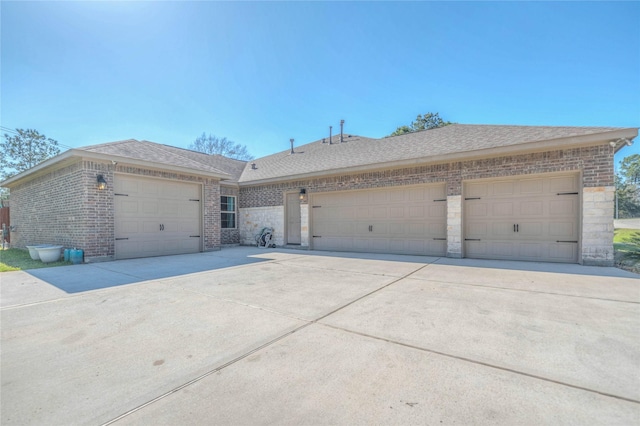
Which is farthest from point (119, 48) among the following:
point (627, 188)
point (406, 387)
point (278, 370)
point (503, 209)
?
point (627, 188)

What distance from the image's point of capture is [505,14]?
728 cm

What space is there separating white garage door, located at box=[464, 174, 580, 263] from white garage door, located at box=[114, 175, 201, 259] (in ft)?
29.8

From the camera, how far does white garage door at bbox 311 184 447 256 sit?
27.7 ft

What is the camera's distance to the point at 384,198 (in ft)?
30.5

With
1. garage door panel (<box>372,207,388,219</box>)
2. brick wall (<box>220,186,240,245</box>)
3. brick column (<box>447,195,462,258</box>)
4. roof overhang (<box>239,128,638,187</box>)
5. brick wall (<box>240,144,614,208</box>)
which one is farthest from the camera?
brick wall (<box>220,186,240,245</box>)

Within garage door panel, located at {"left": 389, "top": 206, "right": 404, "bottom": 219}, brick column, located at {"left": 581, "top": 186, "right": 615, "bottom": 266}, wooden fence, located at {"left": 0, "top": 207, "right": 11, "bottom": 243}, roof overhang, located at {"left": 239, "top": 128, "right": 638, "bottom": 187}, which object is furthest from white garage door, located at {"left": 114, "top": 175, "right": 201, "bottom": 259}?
brick column, located at {"left": 581, "top": 186, "right": 615, "bottom": 266}

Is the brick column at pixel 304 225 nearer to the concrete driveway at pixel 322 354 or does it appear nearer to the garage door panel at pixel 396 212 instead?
the garage door panel at pixel 396 212

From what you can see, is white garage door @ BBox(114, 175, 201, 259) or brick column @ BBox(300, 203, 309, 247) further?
brick column @ BBox(300, 203, 309, 247)

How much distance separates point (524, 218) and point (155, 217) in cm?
1085

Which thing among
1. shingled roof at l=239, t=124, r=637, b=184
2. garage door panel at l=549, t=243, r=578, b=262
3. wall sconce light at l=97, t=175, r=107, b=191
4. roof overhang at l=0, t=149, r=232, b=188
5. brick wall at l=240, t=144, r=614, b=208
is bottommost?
garage door panel at l=549, t=243, r=578, b=262

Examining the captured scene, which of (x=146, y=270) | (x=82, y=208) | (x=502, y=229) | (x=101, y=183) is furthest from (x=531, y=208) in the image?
(x=82, y=208)

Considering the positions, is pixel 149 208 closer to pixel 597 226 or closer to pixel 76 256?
pixel 76 256

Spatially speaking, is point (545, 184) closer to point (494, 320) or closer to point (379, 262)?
point (379, 262)

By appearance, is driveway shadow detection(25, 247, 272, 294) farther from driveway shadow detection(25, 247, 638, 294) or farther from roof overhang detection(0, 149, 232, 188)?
roof overhang detection(0, 149, 232, 188)
